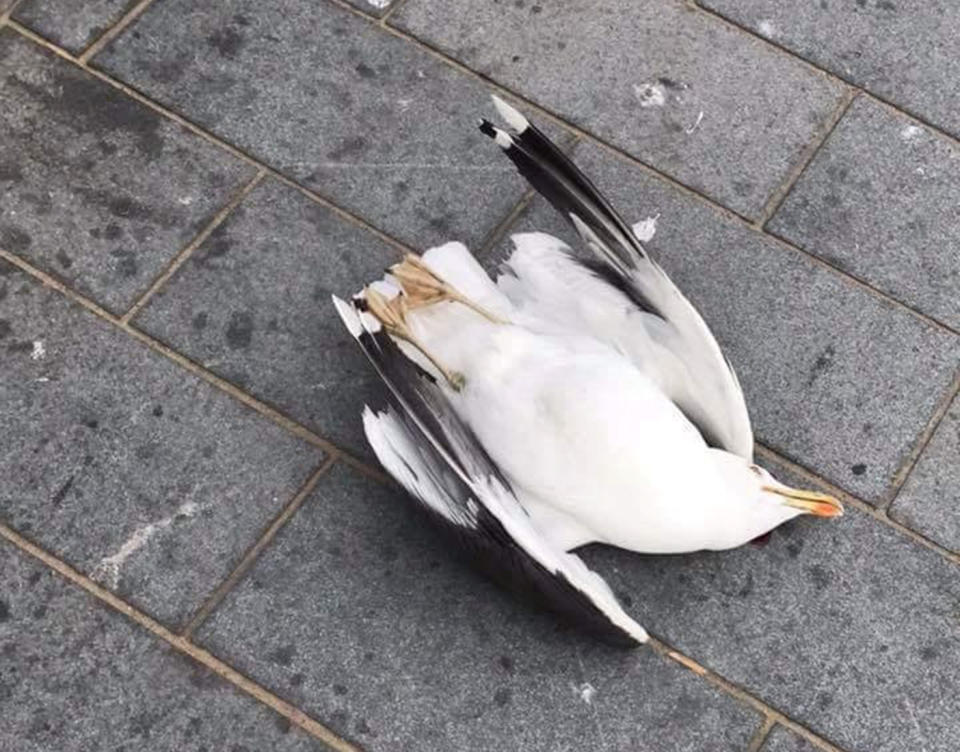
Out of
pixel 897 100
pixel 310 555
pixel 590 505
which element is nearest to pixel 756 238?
pixel 897 100

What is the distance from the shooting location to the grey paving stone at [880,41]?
156 inches

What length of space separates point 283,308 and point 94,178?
1.85ft

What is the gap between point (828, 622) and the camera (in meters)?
3.11

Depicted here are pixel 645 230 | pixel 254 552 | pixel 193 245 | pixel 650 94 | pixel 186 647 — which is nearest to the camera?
pixel 186 647

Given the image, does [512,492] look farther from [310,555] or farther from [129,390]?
[129,390]

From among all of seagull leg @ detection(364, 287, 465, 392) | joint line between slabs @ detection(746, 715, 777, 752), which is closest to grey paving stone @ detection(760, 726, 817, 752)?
joint line between slabs @ detection(746, 715, 777, 752)

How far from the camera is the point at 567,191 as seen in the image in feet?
10.4

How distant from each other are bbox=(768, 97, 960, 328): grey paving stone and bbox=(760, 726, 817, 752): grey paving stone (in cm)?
110

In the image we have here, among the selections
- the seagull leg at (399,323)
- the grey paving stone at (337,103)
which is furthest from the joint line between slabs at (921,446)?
the grey paving stone at (337,103)

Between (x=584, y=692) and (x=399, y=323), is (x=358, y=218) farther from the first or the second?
(x=584, y=692)

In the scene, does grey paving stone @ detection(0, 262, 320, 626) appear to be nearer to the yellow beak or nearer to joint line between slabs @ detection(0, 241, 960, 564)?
joint line between slabs @ detection(0, 241, 960, 564)

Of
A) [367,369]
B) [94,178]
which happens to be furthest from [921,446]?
[94,178]

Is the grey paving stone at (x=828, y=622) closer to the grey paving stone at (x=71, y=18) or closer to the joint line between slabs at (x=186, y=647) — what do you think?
the joint line between slabs at (x=186, y=647)

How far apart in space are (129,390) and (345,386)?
45 cm
